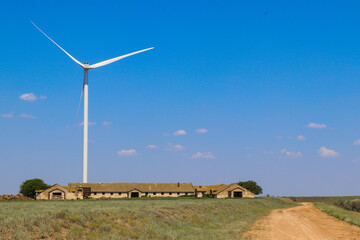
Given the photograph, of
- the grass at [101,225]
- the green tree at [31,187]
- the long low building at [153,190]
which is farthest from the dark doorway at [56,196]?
the grass at [101,225]

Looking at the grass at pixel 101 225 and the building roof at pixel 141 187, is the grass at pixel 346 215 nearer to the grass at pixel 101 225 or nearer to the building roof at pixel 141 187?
the grass at pixel 101 225

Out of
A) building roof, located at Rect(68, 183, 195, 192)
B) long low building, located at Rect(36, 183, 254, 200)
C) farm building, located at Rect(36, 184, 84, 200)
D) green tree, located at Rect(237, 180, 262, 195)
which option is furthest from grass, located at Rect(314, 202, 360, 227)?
green tree, located at Rect(237, 180, 262, 195)

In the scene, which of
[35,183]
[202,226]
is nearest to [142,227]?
[202,226]

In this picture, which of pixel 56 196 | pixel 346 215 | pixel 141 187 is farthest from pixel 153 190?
pixel 346 215

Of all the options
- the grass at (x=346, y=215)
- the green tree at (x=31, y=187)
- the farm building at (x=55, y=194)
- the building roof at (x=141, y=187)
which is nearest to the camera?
the grass at (x=346, y=215)

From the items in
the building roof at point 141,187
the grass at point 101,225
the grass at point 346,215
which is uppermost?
the building roof at point 141,187

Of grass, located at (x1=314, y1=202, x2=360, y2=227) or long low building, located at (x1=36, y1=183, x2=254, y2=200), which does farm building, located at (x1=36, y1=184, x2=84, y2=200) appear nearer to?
long low building, located at (x1=36, y1=183, x2=254, y2=200)

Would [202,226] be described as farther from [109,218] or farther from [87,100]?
[87,100]

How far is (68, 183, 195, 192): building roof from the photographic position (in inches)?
5007

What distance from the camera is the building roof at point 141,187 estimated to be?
12719cm

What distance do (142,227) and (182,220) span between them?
8.87 meters

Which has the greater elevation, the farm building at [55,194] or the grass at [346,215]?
the farm building at [55,194]

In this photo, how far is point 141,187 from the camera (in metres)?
133

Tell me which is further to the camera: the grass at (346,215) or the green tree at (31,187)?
the green tree at (31,187)
